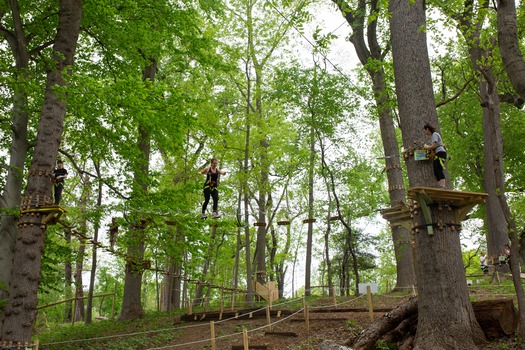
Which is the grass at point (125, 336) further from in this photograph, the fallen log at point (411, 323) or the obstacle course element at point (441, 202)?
the obstacle course element at point (441, 202)

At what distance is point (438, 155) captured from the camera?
20.1 ft

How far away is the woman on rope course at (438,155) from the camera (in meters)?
6.04

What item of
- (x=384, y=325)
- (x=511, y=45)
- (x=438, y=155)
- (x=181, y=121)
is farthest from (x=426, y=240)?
(x=181, y=121)

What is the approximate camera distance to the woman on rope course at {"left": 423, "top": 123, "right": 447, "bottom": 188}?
19.8 feet

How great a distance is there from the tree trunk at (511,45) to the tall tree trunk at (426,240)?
113cm

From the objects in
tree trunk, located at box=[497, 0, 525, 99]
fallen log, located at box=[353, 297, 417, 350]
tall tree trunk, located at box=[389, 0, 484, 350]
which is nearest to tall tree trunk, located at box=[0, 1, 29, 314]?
fallen log, located at box=[353, 297, 417, 350]

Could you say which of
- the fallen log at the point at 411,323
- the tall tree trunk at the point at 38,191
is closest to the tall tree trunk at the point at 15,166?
the tall tree trunk at the point at 38,191

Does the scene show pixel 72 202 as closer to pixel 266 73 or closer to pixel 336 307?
pixel 266 73

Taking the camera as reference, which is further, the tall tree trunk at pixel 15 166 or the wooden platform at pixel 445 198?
the tall tree trunk at pixel 15 166

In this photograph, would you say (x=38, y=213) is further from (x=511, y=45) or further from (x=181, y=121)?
(x=511, y=45)

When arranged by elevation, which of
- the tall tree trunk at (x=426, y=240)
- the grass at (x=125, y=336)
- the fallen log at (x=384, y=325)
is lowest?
the grass at (x=125, y=336)

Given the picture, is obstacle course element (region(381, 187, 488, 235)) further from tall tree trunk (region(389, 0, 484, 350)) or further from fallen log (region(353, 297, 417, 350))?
fallen log (region(353, 297, 417, 350))

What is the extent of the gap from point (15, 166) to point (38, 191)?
7.07 ft

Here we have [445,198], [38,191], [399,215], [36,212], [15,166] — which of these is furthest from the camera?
[15,166]
